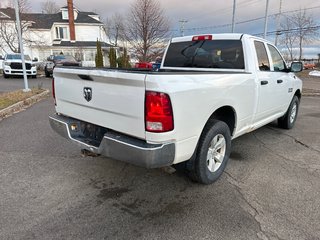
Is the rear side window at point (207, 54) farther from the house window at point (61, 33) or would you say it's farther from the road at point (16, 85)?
the house window at point (61, 33)

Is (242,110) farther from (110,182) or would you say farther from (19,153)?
(19,153)

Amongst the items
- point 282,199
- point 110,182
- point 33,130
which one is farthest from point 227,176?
point 33,130

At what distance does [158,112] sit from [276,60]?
3.62 metres

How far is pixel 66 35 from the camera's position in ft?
130

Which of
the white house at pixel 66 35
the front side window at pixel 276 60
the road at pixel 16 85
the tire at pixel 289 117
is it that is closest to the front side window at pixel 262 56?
the front side window at pixel 276 60

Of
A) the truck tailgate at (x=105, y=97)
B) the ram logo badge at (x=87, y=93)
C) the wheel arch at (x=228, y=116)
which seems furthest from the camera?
the wheel arch at (x=228, y=116)

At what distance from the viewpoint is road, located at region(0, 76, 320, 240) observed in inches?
104

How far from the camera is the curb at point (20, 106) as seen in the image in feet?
24.0

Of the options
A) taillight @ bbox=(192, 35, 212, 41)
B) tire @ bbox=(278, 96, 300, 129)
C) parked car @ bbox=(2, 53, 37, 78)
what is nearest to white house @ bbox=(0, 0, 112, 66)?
parked car @ bbox=(2, 53, 37, 78)

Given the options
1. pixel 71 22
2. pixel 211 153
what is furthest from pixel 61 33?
pixel 211 153

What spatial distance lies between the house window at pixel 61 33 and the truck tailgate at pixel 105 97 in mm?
39939

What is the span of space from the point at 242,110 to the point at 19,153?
3.78 m

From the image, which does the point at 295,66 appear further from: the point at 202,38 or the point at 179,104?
the point at 179,104

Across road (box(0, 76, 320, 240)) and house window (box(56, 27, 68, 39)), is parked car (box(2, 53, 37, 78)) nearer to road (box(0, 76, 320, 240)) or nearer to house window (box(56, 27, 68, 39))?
road (box(0, 76, 320, 240))
